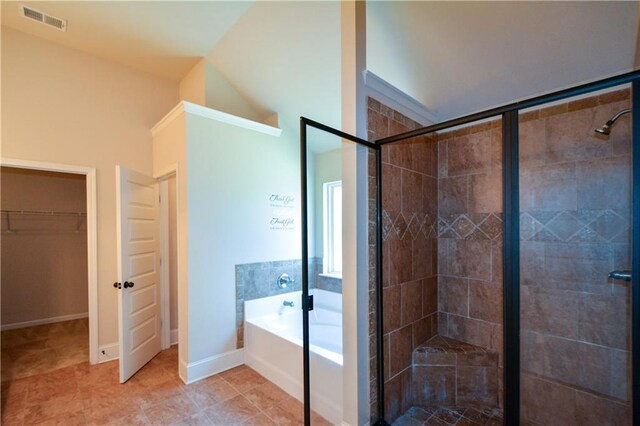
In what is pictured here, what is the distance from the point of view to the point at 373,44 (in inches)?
92.6

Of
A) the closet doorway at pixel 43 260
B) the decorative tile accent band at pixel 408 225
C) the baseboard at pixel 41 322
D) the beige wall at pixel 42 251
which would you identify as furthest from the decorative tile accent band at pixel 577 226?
the baseboard at pixel 41 322

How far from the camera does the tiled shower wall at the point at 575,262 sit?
5.78ft

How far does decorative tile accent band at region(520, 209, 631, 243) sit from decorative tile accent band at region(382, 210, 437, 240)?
0.67 m

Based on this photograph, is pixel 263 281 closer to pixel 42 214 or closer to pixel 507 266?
pixel 507 266

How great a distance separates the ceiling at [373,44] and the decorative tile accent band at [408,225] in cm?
99

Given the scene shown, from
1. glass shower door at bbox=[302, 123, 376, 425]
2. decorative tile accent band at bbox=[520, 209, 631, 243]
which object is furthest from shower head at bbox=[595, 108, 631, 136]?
glass shower door at bbox=[302, 123, 376, 425]

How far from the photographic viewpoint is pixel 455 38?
6.64 feet

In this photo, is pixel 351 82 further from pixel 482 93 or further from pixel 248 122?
pixel 248 122

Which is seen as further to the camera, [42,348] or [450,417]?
Answer: [42,348]

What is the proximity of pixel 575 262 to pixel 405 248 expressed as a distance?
3.67 ft

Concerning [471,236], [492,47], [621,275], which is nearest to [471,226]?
[471,236]

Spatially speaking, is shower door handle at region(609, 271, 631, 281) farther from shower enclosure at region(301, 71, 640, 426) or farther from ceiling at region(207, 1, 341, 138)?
ceiling at region(207, 1, 341, 138)

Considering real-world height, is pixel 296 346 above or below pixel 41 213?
below

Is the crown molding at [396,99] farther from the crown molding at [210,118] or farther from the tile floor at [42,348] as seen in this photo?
the tile floor at [42,348]
